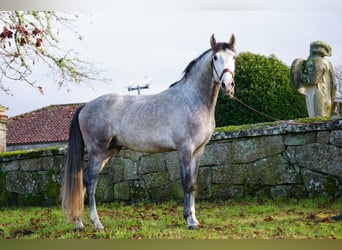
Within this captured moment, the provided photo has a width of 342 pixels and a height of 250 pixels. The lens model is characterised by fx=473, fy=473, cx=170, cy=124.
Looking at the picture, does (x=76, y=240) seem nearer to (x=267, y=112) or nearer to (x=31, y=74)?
(x=31, y=74)

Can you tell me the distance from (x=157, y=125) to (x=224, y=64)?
2.24ft

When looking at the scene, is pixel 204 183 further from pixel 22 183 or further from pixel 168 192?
pixel 22 183

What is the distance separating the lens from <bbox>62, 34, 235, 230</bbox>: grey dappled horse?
3363mm

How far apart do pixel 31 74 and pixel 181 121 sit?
1.66 meters

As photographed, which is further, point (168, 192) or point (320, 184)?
point (168, 192)

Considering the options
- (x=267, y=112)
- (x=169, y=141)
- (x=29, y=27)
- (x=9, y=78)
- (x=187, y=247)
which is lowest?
(x=187, y=247)

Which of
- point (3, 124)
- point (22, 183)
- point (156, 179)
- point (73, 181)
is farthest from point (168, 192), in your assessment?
point (3, 124)

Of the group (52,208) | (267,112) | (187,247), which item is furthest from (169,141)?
(52,208)

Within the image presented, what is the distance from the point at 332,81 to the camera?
4379 mm

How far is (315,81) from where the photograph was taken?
14.2ft

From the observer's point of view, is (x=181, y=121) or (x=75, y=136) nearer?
(x=181, y=121)

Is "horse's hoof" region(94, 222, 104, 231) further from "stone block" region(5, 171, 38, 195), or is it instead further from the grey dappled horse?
"stone block" region(5, 171, 38, 195)

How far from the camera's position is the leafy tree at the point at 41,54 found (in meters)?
4.19

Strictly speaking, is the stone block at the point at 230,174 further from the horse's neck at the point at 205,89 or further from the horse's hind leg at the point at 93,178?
the horse's hind leg at the point at 93,178
